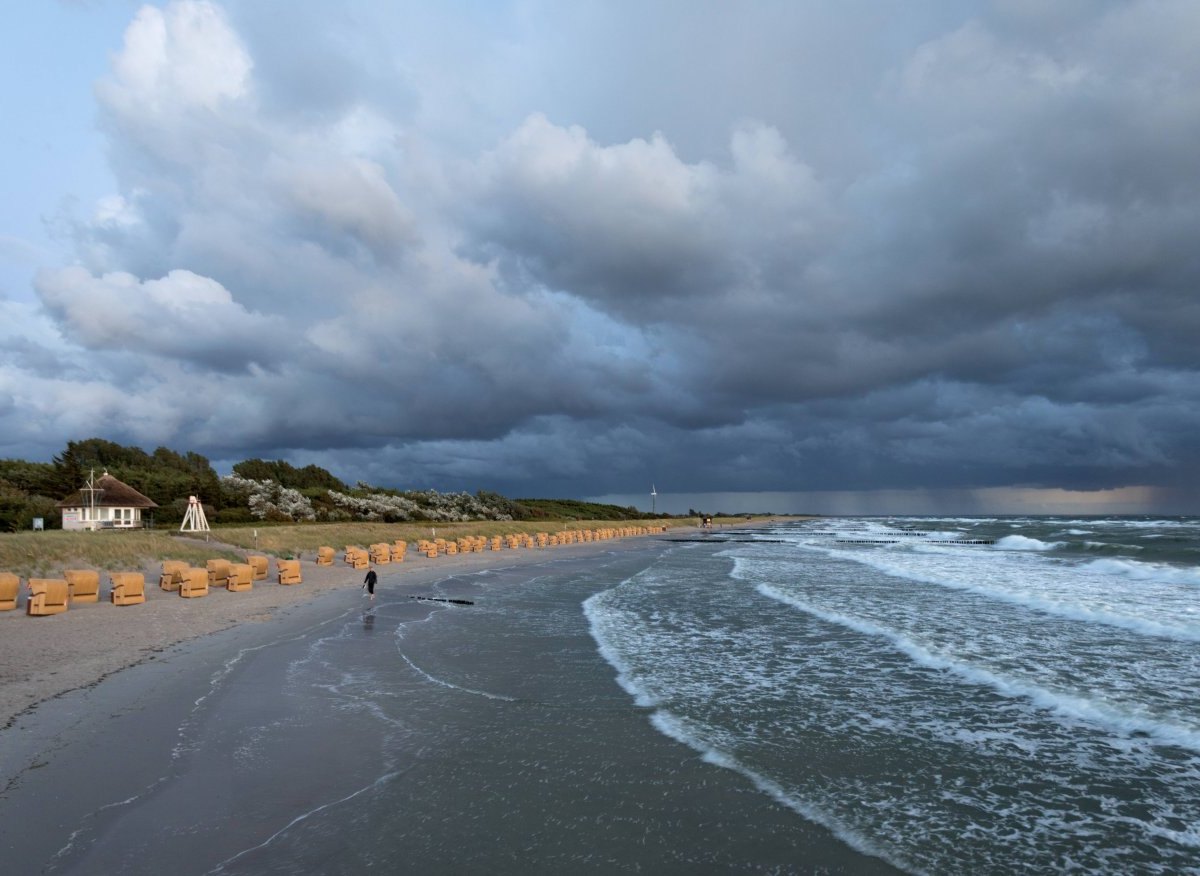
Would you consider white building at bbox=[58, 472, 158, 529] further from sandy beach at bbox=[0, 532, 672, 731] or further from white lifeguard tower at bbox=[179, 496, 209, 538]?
sandy beach at bbox=[0, 532, 672, 731]

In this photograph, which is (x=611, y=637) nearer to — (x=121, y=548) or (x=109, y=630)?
(x=109, y=630)

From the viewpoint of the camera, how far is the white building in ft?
164

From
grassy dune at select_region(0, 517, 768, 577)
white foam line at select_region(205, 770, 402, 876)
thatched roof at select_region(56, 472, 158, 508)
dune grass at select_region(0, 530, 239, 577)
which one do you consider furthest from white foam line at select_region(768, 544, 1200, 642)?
thatched roof at select_region(56, 472, 158, 508)

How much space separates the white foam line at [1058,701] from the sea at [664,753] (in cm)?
6

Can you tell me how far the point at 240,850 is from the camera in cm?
517

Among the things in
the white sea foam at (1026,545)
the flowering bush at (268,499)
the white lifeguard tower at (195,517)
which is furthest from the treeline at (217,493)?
the white sea foam at (1026,545)

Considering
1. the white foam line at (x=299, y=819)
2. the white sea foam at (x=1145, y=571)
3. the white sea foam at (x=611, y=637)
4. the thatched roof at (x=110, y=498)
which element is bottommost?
the white sea foam at (x=1145, y=571)

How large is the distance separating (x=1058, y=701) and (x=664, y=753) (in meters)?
6.38

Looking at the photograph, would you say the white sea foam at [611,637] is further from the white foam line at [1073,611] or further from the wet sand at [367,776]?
the white foam line at [1073,611]

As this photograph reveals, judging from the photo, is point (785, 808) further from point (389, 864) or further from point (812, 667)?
point (812, 667)

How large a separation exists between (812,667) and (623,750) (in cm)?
555

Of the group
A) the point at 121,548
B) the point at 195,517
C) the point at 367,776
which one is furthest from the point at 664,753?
the point at 195,517

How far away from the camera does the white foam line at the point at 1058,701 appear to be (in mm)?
8406

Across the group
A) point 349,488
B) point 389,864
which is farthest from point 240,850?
point 349,488
